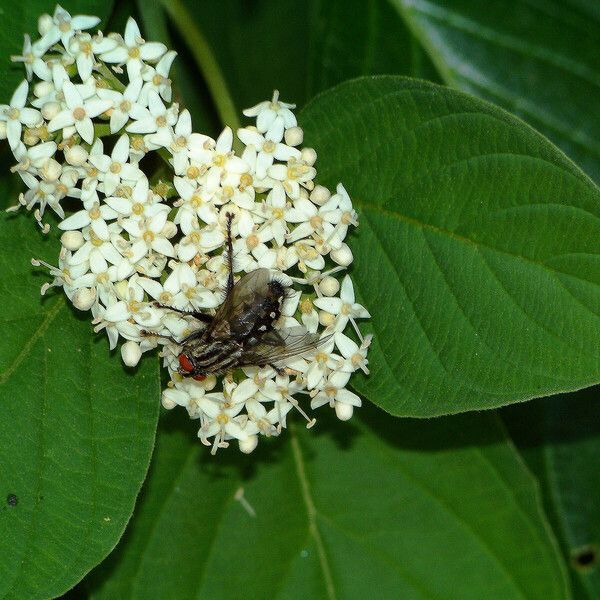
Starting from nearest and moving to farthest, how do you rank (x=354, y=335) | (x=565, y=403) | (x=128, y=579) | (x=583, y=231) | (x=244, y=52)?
1. (x=583, y=231)
2. (x=354, y=335)
3. (x=128, y=579)
4. (x=565, y=403)
5. (x=244, y=52)

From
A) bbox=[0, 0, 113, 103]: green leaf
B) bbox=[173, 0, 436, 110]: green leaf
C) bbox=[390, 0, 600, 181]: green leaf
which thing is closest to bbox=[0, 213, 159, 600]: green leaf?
bbox=[0, 0, 113, 103]: green leaf

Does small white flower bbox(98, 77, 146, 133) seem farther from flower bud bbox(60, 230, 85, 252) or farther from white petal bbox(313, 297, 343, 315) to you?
white petal bbox(313, 297, 343, 315)

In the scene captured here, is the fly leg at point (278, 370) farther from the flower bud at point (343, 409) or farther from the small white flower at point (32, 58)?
the small white flower at point (32, 58)

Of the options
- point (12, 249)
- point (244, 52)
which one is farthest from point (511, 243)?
point (244, 52)

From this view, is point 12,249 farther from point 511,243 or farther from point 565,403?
point 565,403

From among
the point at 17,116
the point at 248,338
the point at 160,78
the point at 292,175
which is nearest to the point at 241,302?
the point at 248,338

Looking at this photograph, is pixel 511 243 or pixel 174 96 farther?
pixel 174 96
